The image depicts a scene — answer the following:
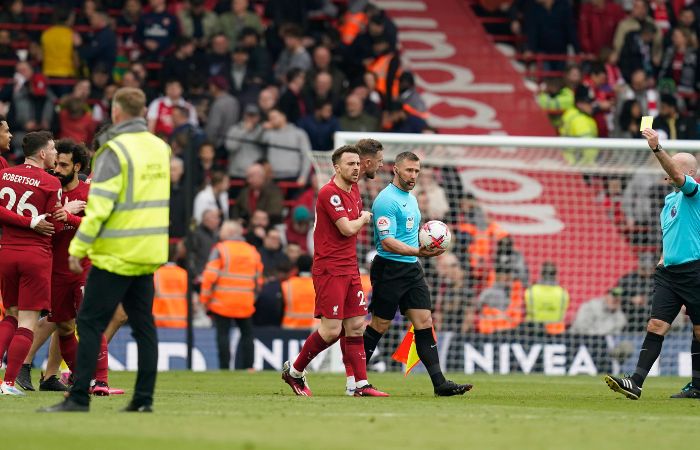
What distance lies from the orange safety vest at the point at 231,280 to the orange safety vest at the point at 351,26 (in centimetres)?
789

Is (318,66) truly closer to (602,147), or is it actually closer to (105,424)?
(602,147)

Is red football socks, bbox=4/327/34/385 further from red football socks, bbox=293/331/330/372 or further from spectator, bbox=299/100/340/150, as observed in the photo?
spectator, bbox=299/100/340/150

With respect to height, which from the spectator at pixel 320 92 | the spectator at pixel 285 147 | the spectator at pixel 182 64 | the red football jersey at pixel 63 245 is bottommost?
the red football jersey at pixel 63 245

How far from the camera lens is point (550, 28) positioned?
2808cm

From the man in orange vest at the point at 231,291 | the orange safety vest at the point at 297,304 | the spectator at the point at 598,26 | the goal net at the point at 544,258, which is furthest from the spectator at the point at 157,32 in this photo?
the spectator at the point at 598,26

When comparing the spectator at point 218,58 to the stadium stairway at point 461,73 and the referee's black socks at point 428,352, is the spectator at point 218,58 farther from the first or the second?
the referee's black socks at point 428,352

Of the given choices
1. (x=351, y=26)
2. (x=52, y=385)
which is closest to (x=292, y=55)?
(x=351, y=26)

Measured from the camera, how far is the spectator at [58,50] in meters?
24.9

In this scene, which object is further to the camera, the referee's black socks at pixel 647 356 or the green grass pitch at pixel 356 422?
the referee's black socks at pixel 647 356

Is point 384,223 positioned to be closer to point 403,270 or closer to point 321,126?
point 403,270

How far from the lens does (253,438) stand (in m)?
8.87

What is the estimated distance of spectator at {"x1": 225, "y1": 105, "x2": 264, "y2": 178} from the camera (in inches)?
917

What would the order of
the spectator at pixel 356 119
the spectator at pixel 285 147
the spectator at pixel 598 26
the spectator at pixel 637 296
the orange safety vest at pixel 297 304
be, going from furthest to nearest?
the spectator at pixel 598 26 < the spectator at pixel 356 119 < the spectator at pixel 285 147 < the spectator at pixel 637 296 < the orange safety vest at pixel 297 304

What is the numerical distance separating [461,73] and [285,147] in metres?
6.71
